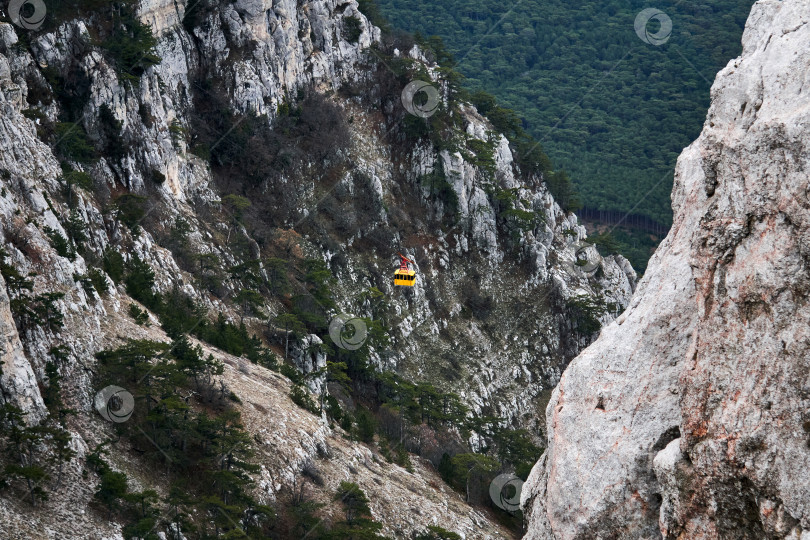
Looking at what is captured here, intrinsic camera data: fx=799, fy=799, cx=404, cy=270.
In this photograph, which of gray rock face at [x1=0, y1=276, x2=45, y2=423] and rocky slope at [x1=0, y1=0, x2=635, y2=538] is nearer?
gray rock face at [x1=0, y1=276, x2=45, y2=423]

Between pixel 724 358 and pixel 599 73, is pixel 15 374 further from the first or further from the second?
pixel 599 73

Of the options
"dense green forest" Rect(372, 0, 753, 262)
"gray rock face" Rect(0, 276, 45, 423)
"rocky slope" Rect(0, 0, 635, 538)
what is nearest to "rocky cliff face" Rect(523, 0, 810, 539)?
"rocky slope" Rect(0, 0, 635, 538)

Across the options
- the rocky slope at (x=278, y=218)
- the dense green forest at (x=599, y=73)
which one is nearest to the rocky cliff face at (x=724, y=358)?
the rocky slope at (x=278, y=218)

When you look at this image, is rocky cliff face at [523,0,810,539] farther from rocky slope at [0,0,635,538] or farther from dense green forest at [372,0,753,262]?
dense green forest at [372,0,753,262]

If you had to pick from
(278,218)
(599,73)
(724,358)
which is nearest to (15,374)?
(724,358)

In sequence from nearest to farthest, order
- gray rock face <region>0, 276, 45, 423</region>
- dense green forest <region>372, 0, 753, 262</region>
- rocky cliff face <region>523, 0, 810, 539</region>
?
rocky cliff face <region>523, 0, 810, 539</region>, gray rock face <region>0, 276, 45, 423</region>, dense green forest <region>372, 0, 753, 262</region>

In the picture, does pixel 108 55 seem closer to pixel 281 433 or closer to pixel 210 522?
pixel 281 433

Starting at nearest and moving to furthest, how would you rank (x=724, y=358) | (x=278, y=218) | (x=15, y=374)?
(x=724, y=358) → (x=15, y=374) → (x=278, y=218)
